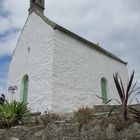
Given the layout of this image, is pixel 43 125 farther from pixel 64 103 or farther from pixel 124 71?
pixel 124 71

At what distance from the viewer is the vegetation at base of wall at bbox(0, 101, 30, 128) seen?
979cm

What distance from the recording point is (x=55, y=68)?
1467 centimetres

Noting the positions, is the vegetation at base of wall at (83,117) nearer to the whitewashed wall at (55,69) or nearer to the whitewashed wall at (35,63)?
the whitewashed wall at (55,69)

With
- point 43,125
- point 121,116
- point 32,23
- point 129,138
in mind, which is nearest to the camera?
point 129,138

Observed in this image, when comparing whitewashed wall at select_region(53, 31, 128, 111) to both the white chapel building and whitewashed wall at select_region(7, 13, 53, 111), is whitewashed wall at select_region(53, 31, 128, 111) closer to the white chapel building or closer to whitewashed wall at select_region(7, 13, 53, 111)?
the white chapel building

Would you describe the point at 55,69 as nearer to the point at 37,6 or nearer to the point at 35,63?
the point at 35,63

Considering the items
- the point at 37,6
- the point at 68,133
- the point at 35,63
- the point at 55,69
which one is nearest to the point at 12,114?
the point at 68,133

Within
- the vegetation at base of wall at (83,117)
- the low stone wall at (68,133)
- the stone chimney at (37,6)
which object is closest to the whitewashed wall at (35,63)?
the stone chimney at (37,6)

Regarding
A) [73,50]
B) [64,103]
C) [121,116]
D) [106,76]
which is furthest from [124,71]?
[121,116]

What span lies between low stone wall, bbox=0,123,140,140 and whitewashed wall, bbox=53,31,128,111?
4894 mm

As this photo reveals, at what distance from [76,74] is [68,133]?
7.98m

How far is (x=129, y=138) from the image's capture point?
761 centimetres

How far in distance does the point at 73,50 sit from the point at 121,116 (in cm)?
865

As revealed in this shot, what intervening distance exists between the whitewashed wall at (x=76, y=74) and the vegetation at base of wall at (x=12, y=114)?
3866mm
